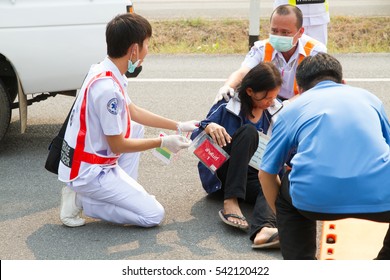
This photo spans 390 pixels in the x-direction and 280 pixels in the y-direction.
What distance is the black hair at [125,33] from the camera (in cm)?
478

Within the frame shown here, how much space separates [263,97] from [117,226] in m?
1.18

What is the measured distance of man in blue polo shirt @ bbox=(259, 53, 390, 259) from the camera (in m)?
3.50

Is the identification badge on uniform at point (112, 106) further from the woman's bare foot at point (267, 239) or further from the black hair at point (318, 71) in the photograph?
the black hair at point (318, 71)

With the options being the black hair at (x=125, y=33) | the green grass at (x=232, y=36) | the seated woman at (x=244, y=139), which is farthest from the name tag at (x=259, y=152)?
the green grass at (x=232, y=36)

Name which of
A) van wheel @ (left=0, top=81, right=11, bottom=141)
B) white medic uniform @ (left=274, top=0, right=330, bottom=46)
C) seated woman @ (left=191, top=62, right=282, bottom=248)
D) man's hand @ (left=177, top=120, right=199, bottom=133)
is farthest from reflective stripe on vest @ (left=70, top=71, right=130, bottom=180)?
white medic uniform @ (left=274, top=0, right=330, bottom=46)

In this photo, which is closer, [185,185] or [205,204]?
[205,204]

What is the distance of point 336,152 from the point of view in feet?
11.5

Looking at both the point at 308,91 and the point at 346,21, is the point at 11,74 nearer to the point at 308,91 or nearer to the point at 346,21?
the point at 308,91

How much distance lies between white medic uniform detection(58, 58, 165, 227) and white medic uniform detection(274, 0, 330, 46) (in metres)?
2.47

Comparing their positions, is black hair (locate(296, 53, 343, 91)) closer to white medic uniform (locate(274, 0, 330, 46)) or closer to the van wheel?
the van wheel

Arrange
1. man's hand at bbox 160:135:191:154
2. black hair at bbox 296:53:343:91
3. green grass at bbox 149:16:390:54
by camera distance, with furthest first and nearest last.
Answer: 1. green grass at bbox 149:16:390:54
2. man's hand at bbox 160:135:191:154
3. black hair at bbox 296:53:343:91

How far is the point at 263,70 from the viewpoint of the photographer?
5.01 meters

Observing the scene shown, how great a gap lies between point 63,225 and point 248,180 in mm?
1179

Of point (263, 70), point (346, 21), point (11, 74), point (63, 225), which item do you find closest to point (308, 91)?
point (263, 70)
